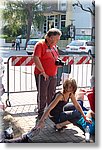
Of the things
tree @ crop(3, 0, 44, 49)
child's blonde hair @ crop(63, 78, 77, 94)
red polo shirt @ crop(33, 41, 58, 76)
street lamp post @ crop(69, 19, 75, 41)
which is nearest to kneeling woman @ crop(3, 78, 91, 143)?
child's blonde hair @ crop(63, 78, 77, 94)

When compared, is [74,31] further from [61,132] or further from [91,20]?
[61,132]

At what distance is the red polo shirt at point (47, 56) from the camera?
266cm

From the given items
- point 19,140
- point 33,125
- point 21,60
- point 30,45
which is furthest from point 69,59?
point 19,140

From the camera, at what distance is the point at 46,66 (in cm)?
270

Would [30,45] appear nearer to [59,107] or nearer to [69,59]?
[69,59]

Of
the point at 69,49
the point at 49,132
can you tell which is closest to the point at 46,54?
the point at 69,49

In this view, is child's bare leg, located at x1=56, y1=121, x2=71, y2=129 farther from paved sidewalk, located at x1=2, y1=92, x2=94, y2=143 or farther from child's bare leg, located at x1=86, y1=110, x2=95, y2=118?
child's bare leg, located at x1=86, y1=110, x2=95, y2=118

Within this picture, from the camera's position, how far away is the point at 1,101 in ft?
9.38

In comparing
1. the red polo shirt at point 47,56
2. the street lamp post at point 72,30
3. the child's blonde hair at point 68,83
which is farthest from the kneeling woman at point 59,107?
the street lamp post at point 72,30

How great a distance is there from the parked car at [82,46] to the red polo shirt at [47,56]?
0.13m

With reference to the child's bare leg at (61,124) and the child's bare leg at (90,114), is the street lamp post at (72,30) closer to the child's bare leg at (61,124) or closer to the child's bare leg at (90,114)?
the child's bare leg at (90,114)

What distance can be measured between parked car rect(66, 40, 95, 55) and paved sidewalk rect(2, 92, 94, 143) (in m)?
0.44

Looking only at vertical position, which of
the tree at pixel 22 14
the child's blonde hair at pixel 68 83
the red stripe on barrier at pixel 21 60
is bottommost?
the child's blonde hair at pixel 68 83

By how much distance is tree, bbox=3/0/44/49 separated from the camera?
257 cm
